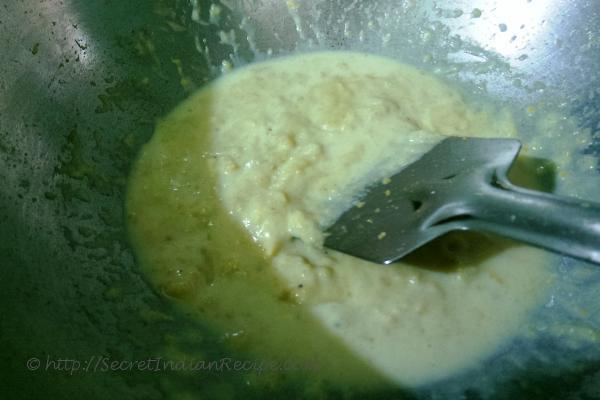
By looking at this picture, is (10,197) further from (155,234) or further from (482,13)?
(482,13)

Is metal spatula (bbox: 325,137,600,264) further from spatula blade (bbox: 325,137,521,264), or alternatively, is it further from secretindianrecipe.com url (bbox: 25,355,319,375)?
secretindianrecipe.com url (bbox: 25,355,319,375)

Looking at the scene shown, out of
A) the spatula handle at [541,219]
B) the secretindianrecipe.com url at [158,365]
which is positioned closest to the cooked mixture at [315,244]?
the secretindianrecipe.com url at [158,365]

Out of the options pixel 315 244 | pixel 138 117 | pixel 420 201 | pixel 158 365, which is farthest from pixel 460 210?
pixel 138 117

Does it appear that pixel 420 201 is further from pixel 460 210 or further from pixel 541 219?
pixel 541 219

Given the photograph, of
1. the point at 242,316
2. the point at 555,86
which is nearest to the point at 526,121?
the point at 555,86

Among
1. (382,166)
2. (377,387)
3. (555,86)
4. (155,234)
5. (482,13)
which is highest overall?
(482,13)

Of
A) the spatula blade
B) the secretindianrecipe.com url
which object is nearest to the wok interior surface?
the secretindianrecipe.com url

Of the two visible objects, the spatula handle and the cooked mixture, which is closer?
the spatula handle

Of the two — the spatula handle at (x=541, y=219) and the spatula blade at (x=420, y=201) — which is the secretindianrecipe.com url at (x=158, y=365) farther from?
the spatula handle at (x=541, y=219)
